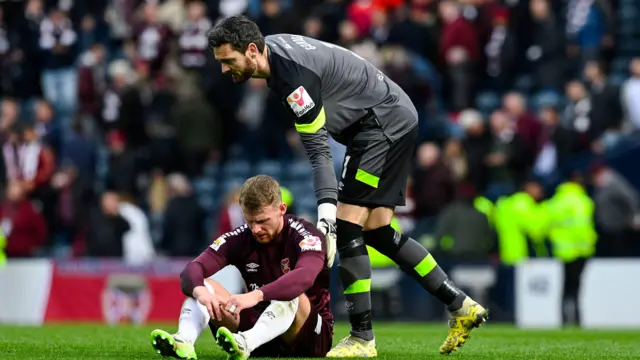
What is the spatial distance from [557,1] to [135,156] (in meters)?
7.46

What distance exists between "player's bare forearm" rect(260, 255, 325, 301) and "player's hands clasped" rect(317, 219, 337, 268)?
43cm

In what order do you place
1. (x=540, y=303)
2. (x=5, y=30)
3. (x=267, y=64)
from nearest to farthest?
(x=267, y=64)
(x=540, y=303)
(x=5, y=30)

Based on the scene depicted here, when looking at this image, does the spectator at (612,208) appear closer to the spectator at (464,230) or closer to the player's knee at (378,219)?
the spectator at (464,230)

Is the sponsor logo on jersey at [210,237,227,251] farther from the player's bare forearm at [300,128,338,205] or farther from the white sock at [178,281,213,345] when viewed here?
the player's bare forearm at [300,128,338,205]

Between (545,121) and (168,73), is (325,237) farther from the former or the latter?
(168,73)

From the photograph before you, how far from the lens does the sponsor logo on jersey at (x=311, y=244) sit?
751 centimetres

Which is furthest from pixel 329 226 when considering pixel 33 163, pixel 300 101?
pixel 33 163

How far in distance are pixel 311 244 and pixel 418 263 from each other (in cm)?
141

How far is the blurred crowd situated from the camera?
18828mm

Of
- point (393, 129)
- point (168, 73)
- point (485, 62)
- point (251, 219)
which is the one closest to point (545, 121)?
point (485, 62)

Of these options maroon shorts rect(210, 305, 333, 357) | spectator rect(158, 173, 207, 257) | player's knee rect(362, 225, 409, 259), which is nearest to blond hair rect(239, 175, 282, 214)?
maroon shorts rect(210, 305, 333, 357)

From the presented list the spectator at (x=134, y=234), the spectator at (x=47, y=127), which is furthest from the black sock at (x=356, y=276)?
the spectator at (x=47, y=127)

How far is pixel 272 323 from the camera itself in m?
7.35

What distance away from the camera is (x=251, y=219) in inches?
293
